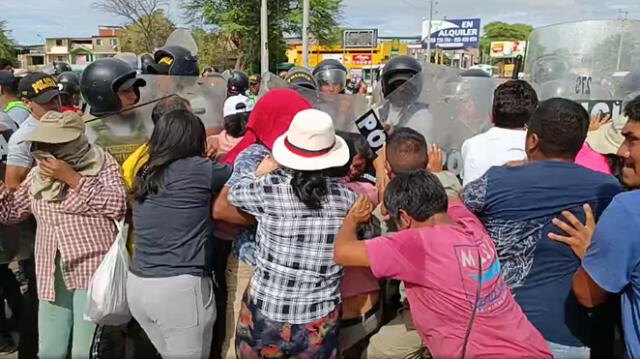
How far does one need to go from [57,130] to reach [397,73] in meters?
2.42

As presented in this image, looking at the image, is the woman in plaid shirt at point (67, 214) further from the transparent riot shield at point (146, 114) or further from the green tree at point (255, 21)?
the green tree at point (255, 21)

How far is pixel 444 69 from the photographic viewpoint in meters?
3.34

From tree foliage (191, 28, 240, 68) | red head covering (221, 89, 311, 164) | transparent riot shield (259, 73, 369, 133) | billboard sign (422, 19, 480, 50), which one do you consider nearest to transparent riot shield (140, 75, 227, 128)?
transparent riot shield (259, 73, 369, 133)

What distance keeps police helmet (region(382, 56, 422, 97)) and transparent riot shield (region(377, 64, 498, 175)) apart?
0.34 metres

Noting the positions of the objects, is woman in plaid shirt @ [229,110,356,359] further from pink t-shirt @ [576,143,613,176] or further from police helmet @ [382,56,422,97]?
police helmet @ [382,56,422,97]

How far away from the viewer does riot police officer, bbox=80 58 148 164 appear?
2.98 meters

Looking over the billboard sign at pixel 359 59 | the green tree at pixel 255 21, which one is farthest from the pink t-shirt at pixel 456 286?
the billboard sign at pixel 359 59

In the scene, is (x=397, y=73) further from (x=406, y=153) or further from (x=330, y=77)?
(x=406, y=153)

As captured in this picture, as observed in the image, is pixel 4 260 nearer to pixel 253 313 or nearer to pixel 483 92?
pixel 253 313

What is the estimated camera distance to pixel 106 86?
3164 millimetres

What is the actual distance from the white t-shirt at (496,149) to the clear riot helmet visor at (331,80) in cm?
201

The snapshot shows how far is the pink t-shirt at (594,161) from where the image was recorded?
258cm

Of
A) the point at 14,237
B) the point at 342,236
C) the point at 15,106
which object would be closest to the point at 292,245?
the point at 342,236

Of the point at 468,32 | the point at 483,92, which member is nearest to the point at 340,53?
the point at 468,32
